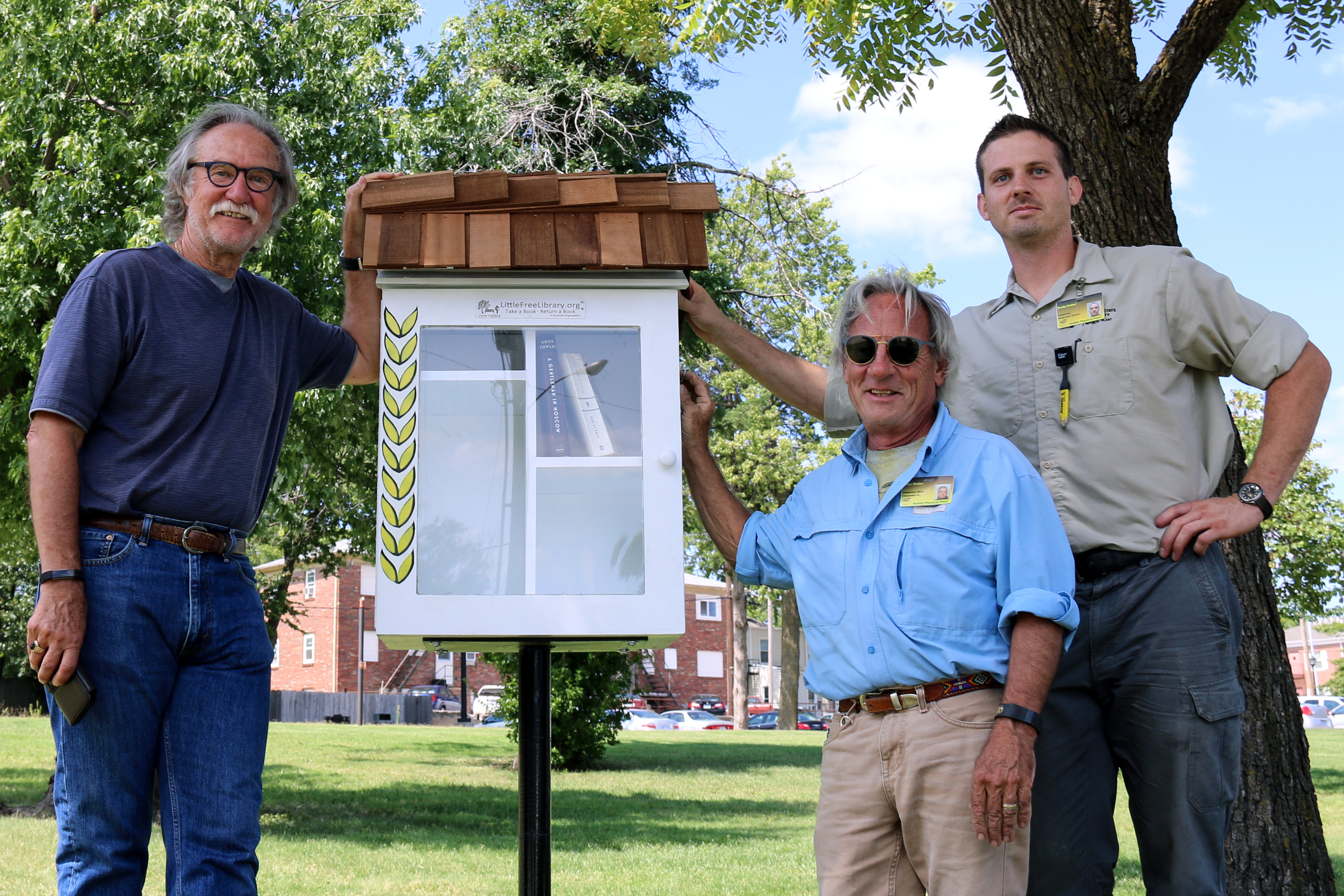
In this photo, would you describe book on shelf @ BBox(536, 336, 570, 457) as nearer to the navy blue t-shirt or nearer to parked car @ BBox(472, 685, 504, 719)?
the navy blue t-shirt

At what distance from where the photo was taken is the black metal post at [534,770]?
2.81m

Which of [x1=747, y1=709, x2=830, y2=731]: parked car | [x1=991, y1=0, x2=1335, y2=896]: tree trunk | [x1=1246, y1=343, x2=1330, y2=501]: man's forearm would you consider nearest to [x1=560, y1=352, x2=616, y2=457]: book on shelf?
[x1=1246, y1=343, x2=1330, y2=501]: man's forearm

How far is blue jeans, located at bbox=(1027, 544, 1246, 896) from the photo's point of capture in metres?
2.67

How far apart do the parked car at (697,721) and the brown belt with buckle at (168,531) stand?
3840 cm

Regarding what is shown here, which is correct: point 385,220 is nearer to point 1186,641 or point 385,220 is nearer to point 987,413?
point 987,413

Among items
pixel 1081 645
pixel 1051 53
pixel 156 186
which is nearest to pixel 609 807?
pixel 156 186

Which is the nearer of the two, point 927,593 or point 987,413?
point 927,593

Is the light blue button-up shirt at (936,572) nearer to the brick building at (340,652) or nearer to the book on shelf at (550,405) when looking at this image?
the book on shelf at (550,405)

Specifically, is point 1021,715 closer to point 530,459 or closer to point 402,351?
point 530,459

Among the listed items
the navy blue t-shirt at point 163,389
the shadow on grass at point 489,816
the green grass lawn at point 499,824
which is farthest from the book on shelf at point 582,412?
the shadow on grass at point 489,816

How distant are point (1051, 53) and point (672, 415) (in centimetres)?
302

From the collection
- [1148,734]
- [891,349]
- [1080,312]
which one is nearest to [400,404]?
[891,349]

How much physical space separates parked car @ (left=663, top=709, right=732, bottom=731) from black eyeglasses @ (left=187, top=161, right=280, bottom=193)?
38389 millimetres

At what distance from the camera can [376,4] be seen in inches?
390
